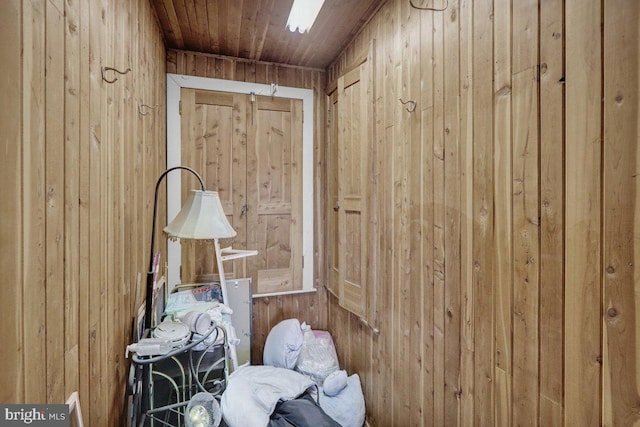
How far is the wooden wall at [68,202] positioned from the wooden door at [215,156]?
0.98 m

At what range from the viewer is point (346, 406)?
80.4 inches

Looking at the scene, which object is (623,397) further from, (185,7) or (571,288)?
(185,7)

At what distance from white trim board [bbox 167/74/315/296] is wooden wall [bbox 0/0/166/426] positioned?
3.13 ft

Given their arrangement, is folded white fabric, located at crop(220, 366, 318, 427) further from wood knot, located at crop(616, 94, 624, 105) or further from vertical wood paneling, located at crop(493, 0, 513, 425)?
wood knot, located at crop(616, 94, 624, 105)

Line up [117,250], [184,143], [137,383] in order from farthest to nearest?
[184,143] → [137,383] → [117,250]

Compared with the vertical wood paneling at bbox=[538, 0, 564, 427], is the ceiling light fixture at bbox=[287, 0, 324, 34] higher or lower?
higher

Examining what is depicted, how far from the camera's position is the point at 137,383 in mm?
1408

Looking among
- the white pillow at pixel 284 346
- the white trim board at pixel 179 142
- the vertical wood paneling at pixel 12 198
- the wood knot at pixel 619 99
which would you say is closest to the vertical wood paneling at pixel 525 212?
the wood knot at pixel 619 99

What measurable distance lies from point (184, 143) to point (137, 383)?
1.84 m

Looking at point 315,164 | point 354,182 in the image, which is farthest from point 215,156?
point 354,182

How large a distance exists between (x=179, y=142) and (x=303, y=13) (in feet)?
4.75

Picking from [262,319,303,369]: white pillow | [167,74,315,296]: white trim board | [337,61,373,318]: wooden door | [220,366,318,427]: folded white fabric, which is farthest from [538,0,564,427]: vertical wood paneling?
[167,74,315,296]: white trim board

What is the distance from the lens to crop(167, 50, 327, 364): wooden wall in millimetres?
2654

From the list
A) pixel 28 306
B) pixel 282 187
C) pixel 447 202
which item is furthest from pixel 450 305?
pixel 282 187
